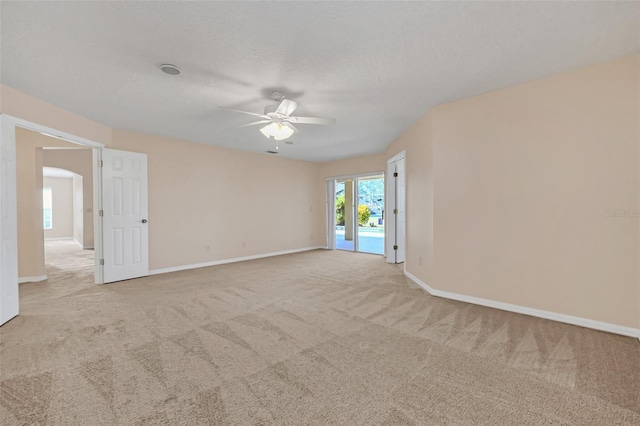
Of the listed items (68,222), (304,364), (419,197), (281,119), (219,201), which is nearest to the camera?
(304,364)

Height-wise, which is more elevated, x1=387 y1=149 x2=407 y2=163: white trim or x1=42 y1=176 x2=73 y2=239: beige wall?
x1=387 y1=149 x2=407 y2=163: white trim

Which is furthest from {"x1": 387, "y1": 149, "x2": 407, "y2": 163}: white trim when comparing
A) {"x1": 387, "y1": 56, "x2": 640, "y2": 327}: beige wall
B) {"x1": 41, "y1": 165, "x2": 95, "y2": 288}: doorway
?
{"x1": 41, "y1": 165, "x2": 95, "y2": 288}: doorway

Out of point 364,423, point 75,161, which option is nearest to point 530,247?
point 364,423

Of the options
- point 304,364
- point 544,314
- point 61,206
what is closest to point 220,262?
point 304,364

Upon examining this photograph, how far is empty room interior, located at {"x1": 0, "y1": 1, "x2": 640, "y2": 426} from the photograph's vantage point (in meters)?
1.73

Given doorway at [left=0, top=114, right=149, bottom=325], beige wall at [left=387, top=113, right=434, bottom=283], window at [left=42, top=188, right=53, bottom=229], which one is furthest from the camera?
window at [left=42, top=188, right=53, bottom=229]

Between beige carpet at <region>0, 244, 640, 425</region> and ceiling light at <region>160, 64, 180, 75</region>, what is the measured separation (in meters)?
2.53

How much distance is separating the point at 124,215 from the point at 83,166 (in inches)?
215

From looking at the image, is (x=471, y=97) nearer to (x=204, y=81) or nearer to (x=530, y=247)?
(x=530, y=247)

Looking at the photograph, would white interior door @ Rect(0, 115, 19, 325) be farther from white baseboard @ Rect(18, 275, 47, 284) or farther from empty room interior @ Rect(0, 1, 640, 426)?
white baseboard @ Rect(18, 275, 47, 284)

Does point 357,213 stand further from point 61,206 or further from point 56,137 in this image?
point 61,206

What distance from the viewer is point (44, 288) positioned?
404 centimetres

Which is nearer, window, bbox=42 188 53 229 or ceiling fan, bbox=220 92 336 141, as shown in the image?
ceiling fan, bbox=220 92 336 141

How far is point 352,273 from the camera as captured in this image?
4859 millimetres
